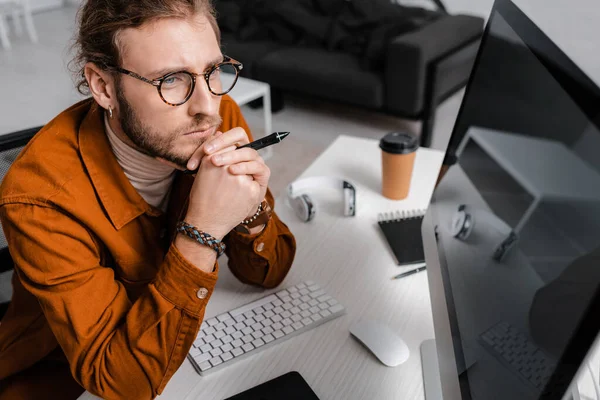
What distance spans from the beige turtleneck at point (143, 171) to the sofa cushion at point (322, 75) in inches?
84.8

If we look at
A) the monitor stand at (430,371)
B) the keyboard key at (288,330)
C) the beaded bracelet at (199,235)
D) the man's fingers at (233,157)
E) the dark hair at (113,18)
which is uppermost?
the dark hair at (113,18)

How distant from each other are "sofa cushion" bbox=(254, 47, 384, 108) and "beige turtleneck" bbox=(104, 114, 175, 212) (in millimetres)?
2154

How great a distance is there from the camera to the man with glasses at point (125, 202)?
2.70 feet

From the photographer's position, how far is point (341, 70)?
10.2 ft

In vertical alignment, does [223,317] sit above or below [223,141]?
below

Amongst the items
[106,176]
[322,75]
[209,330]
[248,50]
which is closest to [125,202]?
[106,176]

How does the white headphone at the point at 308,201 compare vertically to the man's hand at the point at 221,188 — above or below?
below

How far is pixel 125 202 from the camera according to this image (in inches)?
37.6

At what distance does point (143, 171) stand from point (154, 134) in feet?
0.37

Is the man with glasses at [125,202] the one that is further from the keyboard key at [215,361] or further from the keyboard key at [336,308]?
the keyboard key at [336,308]

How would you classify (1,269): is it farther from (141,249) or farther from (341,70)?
(341,70)

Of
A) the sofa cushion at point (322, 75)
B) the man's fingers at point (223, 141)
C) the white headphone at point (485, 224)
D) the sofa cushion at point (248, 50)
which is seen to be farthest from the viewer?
the sofa cushion at point (248, 50)

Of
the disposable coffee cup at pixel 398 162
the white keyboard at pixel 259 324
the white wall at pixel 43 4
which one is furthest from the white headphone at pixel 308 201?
the white wall at pixel 43 4

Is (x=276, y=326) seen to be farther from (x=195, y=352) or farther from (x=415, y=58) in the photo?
(x=415, y=58)
